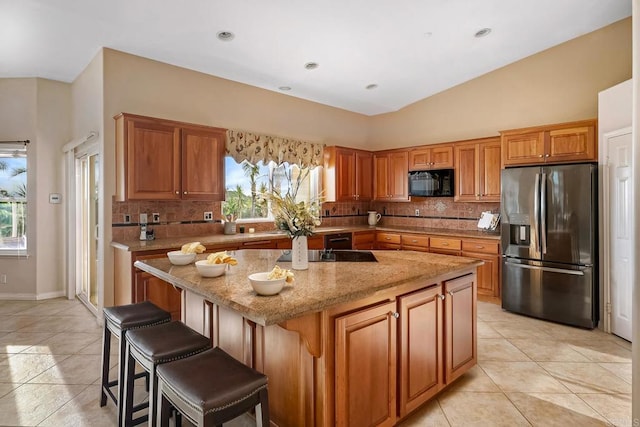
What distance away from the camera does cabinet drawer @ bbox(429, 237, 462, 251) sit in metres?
4.91

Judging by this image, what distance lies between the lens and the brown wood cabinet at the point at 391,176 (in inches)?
233

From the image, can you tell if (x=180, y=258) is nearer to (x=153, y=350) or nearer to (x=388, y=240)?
(x=153, y=350)

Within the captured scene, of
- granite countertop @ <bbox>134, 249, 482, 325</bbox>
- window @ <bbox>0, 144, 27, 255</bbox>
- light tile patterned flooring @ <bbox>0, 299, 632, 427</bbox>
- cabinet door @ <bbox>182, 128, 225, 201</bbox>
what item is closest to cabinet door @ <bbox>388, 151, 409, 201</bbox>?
light tile patterned flooring @ <bbox>0, 299, 632, 427</bbox>

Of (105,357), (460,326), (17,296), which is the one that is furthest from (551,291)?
(17,296)

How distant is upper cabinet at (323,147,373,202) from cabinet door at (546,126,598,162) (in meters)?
2.84

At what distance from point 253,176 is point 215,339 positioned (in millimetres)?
3175

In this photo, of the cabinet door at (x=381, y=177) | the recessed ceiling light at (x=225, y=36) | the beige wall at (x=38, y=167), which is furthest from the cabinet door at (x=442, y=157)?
the beige wall at (x=38, y=167)

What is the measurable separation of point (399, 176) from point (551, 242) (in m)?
2.55

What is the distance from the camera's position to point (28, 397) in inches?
98.7

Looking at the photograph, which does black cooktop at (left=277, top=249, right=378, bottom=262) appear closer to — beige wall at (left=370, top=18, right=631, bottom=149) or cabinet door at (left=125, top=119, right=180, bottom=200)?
cabinet door at (left=125, top=119, right=180, bottom=200)

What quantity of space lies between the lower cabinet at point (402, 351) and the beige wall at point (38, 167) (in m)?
5.10

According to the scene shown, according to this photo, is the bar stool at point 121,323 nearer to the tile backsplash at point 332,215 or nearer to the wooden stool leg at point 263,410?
the wooden stool leg at point 263,410

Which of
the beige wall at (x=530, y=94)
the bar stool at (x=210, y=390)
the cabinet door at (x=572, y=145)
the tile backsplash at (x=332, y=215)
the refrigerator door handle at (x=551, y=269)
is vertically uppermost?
the beige wall at (x=530, y=94)

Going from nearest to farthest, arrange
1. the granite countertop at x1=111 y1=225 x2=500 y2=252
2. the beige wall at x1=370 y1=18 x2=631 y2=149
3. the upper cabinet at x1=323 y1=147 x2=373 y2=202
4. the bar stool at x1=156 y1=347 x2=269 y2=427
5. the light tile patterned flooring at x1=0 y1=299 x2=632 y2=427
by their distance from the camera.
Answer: the bar stool at x1=156 y1=347 x2=269 y2=427, the light tile patterned flooring at x1=0 y1=299 x2=632 y2=427, the granite countertop at x1=111 y1=225 x2=500 y2=252, the beige wall at x1=370 y1=18 x2=631 y2=149, the upper cabinet at x1=323 y1=147 x2=373 y2=202
